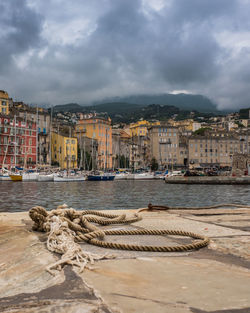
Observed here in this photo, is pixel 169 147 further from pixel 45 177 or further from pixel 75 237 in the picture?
pixel 75 237

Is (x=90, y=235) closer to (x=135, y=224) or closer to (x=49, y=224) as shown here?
(x=49, y=224)

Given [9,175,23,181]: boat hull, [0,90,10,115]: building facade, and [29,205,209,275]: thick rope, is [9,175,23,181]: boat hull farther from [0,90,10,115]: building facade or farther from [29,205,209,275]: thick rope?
[29,205,209,275]: thick rope

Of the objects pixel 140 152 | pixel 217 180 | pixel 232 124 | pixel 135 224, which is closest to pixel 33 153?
pixel 217 180

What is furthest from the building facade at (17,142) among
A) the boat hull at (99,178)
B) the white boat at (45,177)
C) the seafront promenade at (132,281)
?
the seafront promenade at (132,281)

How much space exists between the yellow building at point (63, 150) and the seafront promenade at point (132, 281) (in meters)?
80.1

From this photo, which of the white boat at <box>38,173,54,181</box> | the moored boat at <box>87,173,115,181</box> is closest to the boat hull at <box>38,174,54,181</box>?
the white boat at <box>38,173,54,181</box>

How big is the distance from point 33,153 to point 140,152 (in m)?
53.7

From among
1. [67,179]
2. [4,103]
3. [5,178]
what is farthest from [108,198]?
[4,103]

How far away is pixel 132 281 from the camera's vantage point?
291 cm

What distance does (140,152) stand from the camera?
12381cm

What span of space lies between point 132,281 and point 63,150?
3267 inches

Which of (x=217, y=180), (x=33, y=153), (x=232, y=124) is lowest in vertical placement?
(x=217, y=180)

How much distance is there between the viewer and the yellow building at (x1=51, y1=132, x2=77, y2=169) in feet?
277

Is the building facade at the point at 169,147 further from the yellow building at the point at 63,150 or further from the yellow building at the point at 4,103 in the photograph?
the yellow building at the point at 4,103
